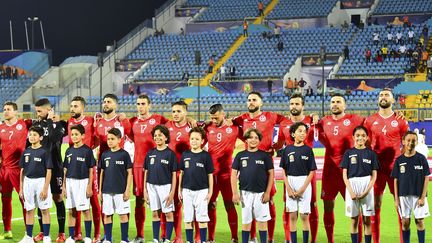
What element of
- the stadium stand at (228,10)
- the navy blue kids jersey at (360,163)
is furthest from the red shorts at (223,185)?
the stadium stand at (228,10)

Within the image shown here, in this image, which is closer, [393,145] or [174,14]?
[393,145]

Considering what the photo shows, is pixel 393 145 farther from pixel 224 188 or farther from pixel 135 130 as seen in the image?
pixel 135 130

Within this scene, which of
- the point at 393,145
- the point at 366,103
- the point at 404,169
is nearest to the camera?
the point at 404,169

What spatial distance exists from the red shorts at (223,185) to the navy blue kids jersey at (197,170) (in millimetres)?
635

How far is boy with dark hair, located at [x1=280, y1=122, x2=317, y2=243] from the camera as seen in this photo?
9.63m

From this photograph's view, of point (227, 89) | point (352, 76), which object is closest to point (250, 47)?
point (227, 89)

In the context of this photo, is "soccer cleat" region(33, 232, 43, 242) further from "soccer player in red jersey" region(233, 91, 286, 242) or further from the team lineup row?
"soccer player in red jersey" region(233, 91, 286, 242)

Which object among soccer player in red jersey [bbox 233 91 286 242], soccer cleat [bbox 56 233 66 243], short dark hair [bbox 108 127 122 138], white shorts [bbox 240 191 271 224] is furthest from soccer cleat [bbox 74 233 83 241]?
soccer player in red jersey [bbox 233 91 286 242]

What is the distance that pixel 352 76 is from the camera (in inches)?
1572

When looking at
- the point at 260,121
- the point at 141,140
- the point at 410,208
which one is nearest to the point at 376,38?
the point at 260,121

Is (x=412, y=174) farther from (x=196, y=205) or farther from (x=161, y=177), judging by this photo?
(x=161, y=177)

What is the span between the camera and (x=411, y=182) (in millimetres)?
9258

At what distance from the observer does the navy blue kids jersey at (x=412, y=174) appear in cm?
924

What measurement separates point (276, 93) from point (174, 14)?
51.6 feet
